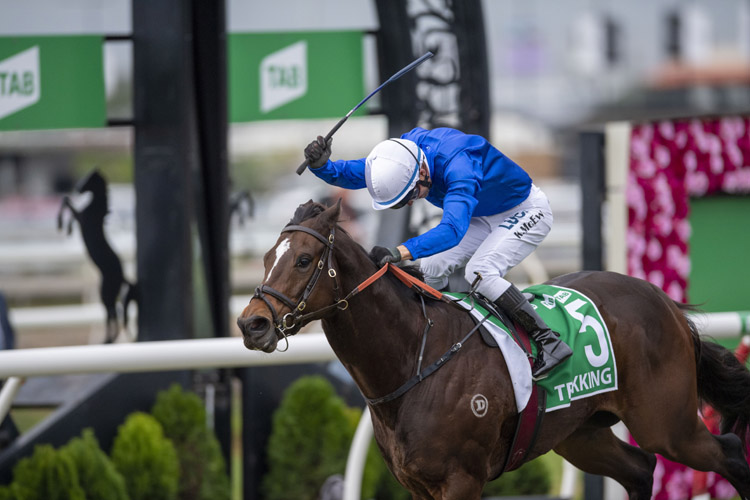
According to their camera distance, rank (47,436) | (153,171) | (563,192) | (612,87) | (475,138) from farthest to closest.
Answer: (612,87) → (563,192) → (153,171) → (47,436) → (475,138)

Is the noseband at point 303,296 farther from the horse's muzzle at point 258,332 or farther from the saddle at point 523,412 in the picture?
the saddle at point 523,412

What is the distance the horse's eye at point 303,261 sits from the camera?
115 inches

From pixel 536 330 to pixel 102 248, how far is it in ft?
9.36

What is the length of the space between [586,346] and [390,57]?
8.47 ft

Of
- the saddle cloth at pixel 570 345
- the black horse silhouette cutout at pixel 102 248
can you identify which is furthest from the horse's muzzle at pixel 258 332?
the black horse silhouette cutout at pixel 102 248

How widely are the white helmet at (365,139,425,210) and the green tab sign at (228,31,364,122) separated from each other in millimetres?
2756

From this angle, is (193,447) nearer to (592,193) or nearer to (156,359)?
(156,359)

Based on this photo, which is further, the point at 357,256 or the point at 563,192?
the point at 563,192

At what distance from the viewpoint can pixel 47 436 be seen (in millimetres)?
4727

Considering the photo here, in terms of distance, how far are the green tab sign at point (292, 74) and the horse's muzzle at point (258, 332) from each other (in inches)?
128

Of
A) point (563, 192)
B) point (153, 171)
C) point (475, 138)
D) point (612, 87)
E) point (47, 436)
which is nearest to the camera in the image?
point (475, 138)

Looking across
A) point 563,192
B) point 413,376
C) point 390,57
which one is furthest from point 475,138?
point 563,192

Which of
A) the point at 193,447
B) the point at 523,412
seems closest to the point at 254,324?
the point at 523,412

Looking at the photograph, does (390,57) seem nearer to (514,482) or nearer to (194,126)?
(194,126)
